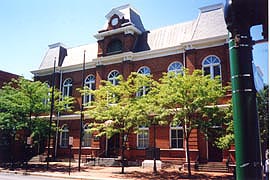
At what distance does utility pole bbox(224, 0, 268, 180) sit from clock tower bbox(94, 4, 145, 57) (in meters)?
25.7

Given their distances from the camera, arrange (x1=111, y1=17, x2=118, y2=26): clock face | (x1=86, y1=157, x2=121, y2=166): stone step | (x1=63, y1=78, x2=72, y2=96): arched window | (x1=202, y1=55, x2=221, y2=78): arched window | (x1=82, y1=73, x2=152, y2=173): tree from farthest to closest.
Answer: (x1=63, y1=78, x2=72, y2=96): arched window, (x1=111, y1=17, x2=118, y2=26): clock face, (x1=86, y1=157, x2=121, y2=166): stone step, (x1=202, y1=55, x2=221, y2=78): arched window, (x1=82, y1=73, x2=152, y2=173): tree

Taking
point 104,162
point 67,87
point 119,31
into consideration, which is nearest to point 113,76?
point 119,31

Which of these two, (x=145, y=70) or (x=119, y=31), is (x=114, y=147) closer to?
(x=145, y=70)

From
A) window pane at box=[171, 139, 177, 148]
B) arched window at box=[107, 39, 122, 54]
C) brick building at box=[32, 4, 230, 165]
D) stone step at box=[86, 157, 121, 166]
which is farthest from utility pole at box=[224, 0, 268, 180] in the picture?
arched window at box=[107, 39, 122, 54]

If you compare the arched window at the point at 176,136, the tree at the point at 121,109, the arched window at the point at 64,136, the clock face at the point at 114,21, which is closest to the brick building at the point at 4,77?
the arched window at the point at 64,136

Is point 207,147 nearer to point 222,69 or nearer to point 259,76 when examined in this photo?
point 222,69

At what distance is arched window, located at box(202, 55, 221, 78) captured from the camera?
2321 centimetres

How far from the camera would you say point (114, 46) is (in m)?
29.0

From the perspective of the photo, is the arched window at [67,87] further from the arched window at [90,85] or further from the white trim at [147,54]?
the arched window at [90,85]

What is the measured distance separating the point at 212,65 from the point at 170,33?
19.7 feet

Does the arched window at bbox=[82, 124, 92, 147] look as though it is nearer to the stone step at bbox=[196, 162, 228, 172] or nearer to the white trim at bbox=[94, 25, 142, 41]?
the white trim at bbox=[94, 25, 142, 41]

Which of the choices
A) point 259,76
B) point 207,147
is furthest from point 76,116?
point 259,76

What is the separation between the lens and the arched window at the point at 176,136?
23469 millimetres

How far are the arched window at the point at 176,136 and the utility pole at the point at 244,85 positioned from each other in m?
21.6
